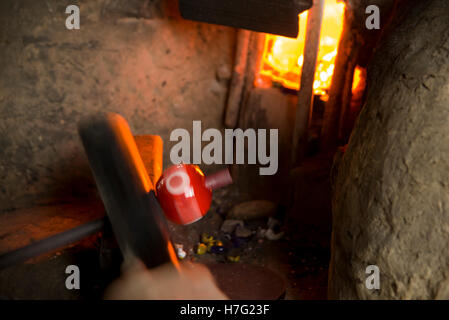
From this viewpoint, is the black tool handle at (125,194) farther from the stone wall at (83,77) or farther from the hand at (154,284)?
the stone wall at (83,77)

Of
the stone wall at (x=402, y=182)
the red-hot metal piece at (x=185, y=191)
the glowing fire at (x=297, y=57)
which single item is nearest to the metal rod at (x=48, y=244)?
the red-hot metal piece at (x=185, y=191)

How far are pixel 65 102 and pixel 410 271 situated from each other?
11.3ft

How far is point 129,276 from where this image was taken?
2189 millimetres

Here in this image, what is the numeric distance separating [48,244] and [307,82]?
3022 mm

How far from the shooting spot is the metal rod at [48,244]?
238 centimetres

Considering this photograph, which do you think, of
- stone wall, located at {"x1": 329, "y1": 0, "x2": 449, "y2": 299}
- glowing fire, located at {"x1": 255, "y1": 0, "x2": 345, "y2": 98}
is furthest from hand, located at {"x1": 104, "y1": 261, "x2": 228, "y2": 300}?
glowing fire, located at {"x1": 255, "y1": 0, "x2": 345, "y2": 98}

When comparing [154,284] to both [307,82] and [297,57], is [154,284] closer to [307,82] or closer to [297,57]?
[307,82]

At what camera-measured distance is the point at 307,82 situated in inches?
187

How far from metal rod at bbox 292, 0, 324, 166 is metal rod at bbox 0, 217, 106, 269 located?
2678 millimetres

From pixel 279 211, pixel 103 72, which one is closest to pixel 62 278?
pixel 103 72

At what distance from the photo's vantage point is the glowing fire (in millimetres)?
5078

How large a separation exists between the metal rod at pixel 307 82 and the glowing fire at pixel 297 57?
0.30 metres

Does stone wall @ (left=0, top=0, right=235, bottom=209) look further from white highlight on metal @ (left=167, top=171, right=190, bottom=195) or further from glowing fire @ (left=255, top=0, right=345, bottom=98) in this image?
white highlight on metal @ (left=167, top=171, right=190, bottom=195)
